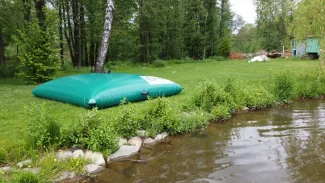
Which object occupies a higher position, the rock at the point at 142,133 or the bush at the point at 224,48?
the bush at the point at 224,48

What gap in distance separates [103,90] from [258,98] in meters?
4.30

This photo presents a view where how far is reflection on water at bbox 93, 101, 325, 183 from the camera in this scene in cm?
392

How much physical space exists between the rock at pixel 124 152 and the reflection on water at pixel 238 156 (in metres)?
0.12

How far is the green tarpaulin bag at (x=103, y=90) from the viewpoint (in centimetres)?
624

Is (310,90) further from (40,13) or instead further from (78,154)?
(40,13)

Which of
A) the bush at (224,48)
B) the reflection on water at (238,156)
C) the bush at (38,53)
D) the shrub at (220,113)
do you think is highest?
the bush at (224,48)

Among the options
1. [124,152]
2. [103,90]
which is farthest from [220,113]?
[124,152]

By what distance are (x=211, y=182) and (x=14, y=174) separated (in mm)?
2528

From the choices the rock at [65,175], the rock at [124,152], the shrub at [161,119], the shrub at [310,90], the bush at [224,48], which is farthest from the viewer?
the bush at [224,48]

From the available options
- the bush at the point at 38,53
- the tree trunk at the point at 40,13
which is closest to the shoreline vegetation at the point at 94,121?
the bush at the point at 38,53

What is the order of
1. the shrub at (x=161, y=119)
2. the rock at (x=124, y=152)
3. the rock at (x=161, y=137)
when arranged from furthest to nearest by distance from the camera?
1. the shrub at (x=161, y=119)
2. the rock at (x=161, y=137)
3. the rock at (x=124, y=152)

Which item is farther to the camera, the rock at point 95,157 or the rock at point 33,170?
the rock at point 95,157

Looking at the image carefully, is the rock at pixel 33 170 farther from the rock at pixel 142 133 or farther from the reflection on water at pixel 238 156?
the rock at pixel 142 133

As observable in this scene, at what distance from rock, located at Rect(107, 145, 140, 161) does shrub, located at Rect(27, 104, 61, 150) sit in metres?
0.87
